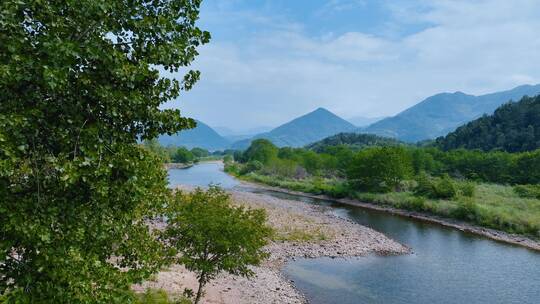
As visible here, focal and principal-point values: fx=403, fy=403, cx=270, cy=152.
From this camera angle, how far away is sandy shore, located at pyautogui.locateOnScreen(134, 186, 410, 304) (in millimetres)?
23844

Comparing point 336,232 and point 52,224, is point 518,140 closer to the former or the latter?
point 336,232

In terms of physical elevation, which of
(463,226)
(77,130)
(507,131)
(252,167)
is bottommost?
(463,226)

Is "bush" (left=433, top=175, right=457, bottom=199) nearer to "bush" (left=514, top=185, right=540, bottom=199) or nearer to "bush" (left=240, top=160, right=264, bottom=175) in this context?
"bush" (left=514, top=185, right=540, bottom=199)

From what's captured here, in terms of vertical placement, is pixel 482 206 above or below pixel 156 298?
above

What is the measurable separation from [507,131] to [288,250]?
125m

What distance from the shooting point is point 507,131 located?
134250 millimetres

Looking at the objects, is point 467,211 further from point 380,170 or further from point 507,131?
point 507,131

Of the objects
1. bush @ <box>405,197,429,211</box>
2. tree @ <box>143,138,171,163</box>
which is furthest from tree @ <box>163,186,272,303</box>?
bush @ <box>405,197,429,211</box>

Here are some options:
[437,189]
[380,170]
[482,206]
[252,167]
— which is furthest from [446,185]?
[252,167]

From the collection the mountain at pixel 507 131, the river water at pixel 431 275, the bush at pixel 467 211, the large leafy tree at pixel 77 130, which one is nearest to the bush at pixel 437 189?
the bush at pixel 467 211

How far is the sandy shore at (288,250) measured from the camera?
23.8 m

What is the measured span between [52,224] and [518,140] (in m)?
144

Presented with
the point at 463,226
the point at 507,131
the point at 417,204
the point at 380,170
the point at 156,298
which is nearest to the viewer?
the point at 156,298

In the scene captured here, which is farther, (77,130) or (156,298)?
(156,298)
